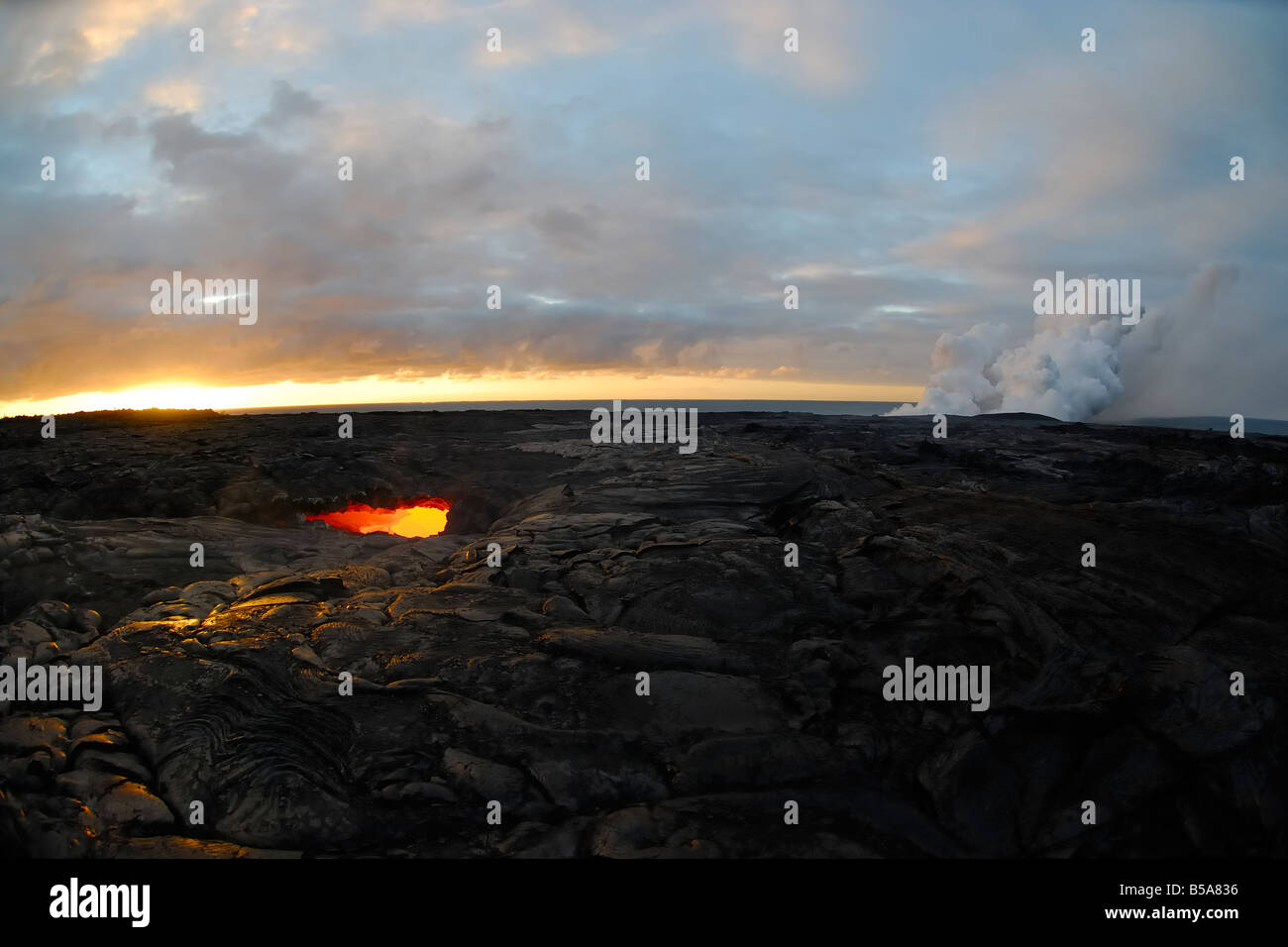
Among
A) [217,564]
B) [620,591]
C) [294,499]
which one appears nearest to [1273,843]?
[620,591]

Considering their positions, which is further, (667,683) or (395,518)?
(395,518)

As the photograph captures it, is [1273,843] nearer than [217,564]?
Yes

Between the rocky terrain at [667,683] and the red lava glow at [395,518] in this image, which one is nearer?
the rocky terrain at [667,683]

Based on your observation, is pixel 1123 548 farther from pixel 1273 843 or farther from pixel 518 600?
pixel 518 600

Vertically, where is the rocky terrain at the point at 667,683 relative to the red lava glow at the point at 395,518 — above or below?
below

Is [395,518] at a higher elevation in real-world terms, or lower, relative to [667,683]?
higher
